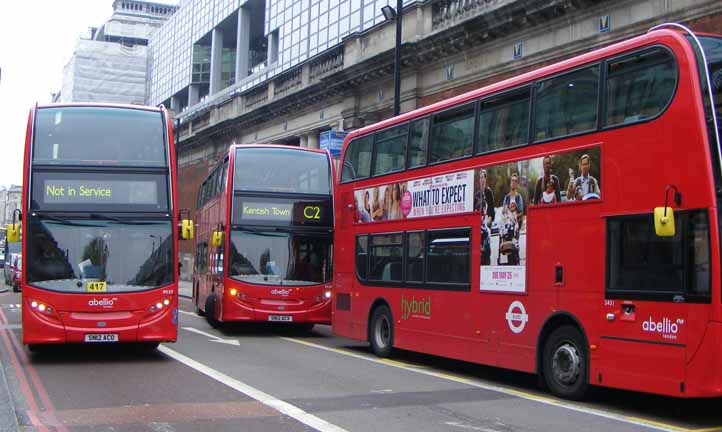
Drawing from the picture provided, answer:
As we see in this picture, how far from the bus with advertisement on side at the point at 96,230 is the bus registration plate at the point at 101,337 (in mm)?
15

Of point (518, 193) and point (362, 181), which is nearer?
point (518, 193)

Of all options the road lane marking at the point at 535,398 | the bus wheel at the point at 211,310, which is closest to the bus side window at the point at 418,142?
the road lane marking at the point at 535,398

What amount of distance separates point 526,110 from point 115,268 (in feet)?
22.3

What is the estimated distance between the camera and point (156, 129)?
47.0 feet

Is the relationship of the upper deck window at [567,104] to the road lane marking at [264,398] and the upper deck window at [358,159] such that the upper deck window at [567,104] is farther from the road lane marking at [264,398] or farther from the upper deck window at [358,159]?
the upper deck window at [358,159]

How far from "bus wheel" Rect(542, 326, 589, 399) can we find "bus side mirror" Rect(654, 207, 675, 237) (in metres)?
2.15

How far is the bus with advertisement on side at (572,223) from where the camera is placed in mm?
9008

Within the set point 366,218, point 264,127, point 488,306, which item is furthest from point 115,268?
point 264,127

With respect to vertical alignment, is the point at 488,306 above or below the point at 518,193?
below

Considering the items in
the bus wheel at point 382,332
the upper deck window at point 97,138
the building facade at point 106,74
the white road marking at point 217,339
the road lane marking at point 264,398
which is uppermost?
the building facade at point 106,74

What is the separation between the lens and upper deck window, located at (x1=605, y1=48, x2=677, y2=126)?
31.2 ft

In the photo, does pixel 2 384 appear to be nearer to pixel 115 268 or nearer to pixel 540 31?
pixel 115 268

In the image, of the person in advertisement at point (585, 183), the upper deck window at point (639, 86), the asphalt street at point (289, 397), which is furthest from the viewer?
the person in advertisement at point (585, 183)

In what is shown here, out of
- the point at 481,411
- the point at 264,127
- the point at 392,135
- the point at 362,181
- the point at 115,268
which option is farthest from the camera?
the point at 264,127
